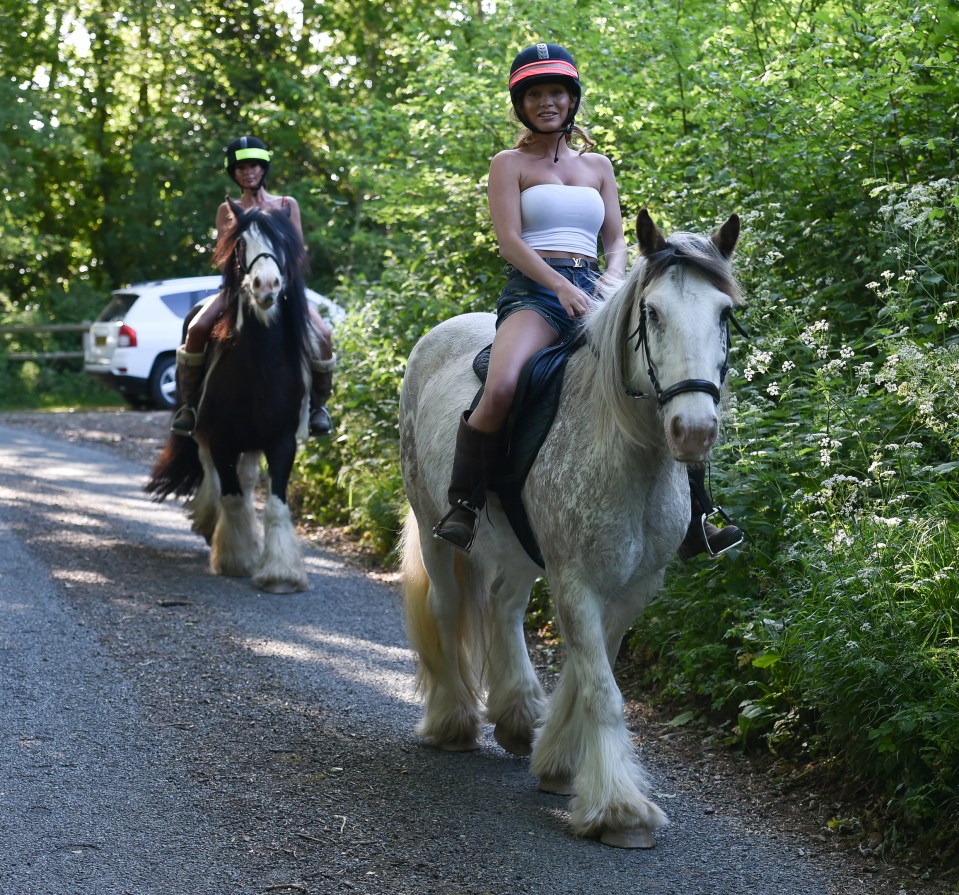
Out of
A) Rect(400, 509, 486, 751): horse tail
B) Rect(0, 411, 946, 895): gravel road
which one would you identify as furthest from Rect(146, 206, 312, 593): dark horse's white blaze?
Rect(400, 509, 486, 751): horse tail

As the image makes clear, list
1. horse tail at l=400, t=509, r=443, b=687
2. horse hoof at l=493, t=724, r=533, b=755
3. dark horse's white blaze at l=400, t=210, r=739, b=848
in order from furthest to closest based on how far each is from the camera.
A: horse tail at l=400, t=509, r=443, b=687 < horse hoof at l=493, t=724, r=533, b=755 < dark horse's white blaze at l=400, t=210, r=739, b=848

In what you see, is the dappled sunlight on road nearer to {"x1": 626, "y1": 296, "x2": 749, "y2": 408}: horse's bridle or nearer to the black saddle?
the black saddle

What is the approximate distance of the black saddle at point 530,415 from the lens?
14.4 feet

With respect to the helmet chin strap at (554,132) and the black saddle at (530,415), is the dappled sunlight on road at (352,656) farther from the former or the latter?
the helmet chin strap at (554,132)

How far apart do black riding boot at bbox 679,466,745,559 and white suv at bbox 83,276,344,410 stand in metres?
16.0

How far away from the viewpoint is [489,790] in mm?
4605

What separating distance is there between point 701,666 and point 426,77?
279 inches

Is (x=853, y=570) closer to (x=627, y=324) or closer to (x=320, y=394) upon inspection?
(x=627, y=324)

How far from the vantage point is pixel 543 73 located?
14.9 feet

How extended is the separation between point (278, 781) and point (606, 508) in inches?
68.5

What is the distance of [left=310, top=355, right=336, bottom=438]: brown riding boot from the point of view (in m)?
8.75

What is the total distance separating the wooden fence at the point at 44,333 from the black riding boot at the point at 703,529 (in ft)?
72.0

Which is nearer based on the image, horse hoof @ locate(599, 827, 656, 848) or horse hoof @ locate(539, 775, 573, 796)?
horse hoof @ locate(599, 827, 656, 848)

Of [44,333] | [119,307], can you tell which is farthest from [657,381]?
[44,333]
